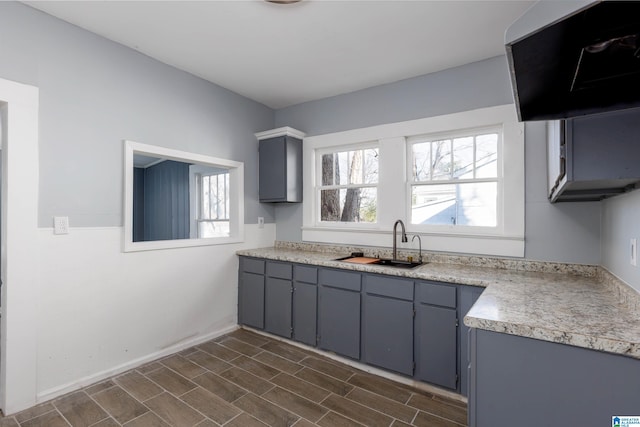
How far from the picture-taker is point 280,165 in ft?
11.9

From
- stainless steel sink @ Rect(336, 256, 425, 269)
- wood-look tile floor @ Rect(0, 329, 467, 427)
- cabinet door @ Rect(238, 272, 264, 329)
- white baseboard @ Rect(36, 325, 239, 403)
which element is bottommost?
wood-look tile floor @ Rect(0, 329, 467, 427)

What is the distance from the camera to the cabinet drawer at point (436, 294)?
220 cm

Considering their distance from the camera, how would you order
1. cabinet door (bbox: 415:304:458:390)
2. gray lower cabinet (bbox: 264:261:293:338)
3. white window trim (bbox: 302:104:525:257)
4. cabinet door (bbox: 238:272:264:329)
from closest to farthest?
cabinet door (bbox: 415:304:458:390), white window trim (bbox: 302:104:525:257), gray lower cabinet (bbox: 264:261:293:338), cabinet door (bbox: 238:272:264:329)

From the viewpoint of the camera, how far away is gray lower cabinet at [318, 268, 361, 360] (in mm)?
2664

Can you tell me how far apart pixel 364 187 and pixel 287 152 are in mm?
991

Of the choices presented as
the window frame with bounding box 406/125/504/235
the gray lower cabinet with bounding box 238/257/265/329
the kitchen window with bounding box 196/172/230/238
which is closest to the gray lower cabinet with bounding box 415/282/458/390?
the window frame with bounding box 406/125/504/235

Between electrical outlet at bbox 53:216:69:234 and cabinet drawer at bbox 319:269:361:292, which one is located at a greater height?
electrical outlet at bbox 53:216:69:234

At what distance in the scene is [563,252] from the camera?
2377 millimetres

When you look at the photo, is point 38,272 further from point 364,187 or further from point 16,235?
point 364,187

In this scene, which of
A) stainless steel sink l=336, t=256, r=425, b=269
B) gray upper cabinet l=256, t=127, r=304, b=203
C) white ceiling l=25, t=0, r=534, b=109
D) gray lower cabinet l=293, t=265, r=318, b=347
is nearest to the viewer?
white ceiling l=25, t=0, r=534, b=109

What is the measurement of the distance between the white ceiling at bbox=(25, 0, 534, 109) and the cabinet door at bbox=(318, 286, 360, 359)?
A: 82.6 inches

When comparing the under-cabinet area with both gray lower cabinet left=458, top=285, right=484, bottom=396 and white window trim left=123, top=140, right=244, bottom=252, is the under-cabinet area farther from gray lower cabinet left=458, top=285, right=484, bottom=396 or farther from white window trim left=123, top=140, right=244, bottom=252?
white window trim left=123, top=140, right=244, bottom=252

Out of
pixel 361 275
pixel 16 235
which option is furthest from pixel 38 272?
pixel 361 275

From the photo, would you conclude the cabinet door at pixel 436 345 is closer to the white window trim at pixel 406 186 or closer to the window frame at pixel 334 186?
the white window trim at pixel 406 186
